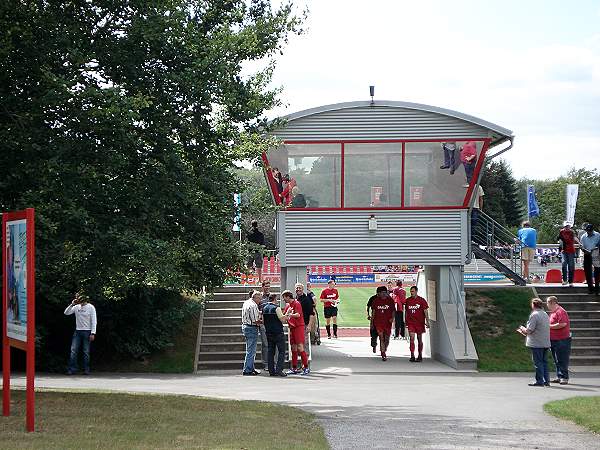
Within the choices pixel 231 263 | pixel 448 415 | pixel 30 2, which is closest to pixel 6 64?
pixel 30 2

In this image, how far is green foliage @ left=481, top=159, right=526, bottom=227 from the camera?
8675 cm

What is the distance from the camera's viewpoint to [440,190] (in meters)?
27.0

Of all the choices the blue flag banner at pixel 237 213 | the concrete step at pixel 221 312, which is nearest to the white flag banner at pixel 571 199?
the concrete step at pixel 221 312

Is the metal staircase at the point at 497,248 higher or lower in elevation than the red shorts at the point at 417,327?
higher

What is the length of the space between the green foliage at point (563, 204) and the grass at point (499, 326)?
208 ft

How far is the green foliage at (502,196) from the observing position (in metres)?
86.8

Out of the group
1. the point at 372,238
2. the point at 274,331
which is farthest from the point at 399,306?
the point at 274,331

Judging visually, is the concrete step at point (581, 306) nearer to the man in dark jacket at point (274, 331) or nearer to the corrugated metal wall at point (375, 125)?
the corrugated metal wall at point (375, 125)

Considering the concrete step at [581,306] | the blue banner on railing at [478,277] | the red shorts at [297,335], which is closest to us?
the red shorts at [297,335]

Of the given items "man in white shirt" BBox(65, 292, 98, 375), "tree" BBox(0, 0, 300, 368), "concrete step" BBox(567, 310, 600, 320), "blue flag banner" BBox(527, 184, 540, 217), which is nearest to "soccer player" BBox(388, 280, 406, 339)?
"concrete step" BBox(567, 310, 600, 320)

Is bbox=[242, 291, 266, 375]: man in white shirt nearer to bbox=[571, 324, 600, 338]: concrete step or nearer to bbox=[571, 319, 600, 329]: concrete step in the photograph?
bbox=[571, 324, 600, 338]: concrete step

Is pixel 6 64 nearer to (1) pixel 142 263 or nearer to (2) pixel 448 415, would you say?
(1) pixel 142 263

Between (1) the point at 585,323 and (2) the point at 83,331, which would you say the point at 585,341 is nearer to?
(1) the point at 585,323

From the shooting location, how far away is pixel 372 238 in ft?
87.5
